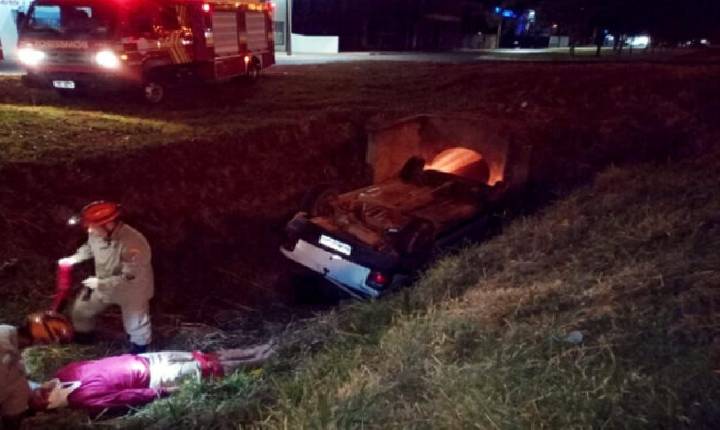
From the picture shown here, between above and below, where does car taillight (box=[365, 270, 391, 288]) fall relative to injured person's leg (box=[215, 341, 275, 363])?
above

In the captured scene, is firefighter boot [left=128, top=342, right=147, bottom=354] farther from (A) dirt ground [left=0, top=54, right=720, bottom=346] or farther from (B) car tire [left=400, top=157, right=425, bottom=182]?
(B) car tire [left=400, top=157, right=425, bottom=182]

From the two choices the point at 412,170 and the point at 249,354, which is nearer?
the point at 249,354

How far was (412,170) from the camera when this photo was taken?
795 centimetres

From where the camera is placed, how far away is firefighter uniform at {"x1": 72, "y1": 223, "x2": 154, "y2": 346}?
4.51 m

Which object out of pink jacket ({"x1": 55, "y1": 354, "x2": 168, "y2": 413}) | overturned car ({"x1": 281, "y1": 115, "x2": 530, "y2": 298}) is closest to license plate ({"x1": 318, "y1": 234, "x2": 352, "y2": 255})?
overturned car ({"x1": 281, "y1": 115, "x2": 530, "y2": 298})

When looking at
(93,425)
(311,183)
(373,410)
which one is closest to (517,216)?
(311,183)

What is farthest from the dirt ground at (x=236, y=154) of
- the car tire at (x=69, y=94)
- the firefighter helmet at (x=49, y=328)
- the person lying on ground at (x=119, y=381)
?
the person lying on ground at (x=119, y=381)

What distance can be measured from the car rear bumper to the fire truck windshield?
6565 millimetres

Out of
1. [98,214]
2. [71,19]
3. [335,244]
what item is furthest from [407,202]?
[71,19]

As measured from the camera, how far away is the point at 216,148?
842 cm

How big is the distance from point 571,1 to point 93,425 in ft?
105

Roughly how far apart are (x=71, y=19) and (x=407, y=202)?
7540mm

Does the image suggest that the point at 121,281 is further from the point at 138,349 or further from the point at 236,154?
the point at 236,154

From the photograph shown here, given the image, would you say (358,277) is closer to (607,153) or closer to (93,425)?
(93,425)
